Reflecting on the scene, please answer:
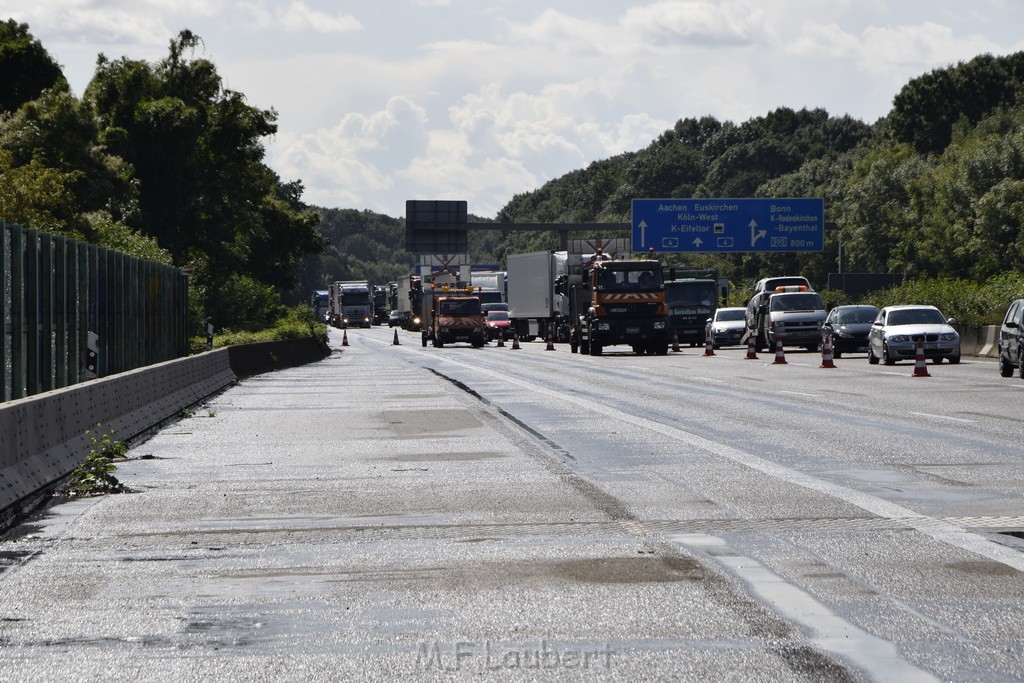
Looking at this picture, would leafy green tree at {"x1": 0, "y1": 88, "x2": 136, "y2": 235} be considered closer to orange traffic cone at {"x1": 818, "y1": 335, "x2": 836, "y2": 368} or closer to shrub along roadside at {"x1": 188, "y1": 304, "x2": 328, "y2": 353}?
shrub along roadside at {"x1": 188, "y1": 304, "x2": 328, "y2": 353}

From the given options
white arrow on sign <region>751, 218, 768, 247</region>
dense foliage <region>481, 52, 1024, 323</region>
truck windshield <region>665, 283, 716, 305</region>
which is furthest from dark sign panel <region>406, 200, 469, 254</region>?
truck windshield <region>665, 283, 716, 305</region>

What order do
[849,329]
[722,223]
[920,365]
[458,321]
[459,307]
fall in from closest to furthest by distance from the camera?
[920,365] → [849,329] → [458,321] → [459,307] → [722,223]

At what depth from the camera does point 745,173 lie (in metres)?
148

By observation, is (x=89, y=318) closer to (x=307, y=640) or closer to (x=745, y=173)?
(x=307, y=640)

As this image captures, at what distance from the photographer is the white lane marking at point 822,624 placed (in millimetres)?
6055

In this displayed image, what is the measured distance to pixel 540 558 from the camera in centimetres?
892

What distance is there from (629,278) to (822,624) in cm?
4377

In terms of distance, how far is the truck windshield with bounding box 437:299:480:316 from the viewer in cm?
6906

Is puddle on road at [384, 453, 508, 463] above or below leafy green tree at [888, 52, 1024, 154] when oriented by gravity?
below

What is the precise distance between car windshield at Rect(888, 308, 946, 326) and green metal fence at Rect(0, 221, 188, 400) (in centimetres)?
1784

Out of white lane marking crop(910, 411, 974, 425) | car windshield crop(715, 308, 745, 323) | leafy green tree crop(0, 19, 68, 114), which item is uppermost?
A: leafy green tree crop(0, 19, 68, 114)

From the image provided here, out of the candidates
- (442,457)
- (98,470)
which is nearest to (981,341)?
(442,457)

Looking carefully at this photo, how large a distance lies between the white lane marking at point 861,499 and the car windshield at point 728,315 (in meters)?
42.2

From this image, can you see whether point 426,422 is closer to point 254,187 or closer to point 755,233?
point 254,187
